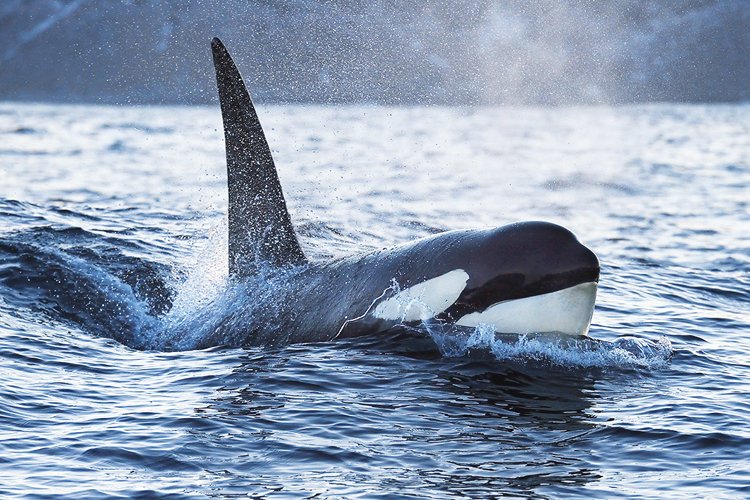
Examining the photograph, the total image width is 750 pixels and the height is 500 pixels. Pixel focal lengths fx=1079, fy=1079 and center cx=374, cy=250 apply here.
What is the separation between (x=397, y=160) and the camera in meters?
42.2

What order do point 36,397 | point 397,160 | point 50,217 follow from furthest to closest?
point 397,160 → point 50,217 → point 36,397

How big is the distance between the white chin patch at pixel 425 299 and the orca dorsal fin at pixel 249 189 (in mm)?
2199

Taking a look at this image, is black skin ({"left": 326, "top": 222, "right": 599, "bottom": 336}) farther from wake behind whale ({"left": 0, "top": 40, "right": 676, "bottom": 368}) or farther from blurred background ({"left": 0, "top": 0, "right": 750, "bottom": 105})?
blurred background ({"left": 0, "top": 0, "right": 750, "bottom": 105})

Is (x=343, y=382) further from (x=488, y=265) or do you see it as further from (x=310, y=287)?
(x=310, y=287)

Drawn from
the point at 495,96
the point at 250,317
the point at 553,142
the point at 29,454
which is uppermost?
the point at 495,96

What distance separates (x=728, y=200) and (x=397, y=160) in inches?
633

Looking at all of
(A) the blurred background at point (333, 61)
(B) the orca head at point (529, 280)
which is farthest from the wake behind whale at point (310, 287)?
(A) the blurred background at point (333, 61)

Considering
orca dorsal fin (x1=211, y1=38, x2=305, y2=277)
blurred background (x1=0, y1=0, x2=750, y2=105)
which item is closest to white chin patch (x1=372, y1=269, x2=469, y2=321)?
orca dorsal fin (x1=211, y1=38, x2=305, y2=277)

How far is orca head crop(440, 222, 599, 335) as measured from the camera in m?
9.30

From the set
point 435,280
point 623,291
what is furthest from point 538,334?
point 623,291

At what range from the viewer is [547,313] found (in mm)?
9508

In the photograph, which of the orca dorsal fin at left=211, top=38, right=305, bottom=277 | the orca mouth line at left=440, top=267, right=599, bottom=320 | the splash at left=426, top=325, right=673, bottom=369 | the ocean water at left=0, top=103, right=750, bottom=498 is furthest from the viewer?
the orca dorsal fin at left=211, top=38, right=305, bottom=277

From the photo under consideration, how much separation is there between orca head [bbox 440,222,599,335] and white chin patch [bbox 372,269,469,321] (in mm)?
86

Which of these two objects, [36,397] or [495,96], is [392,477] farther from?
[495,96]
